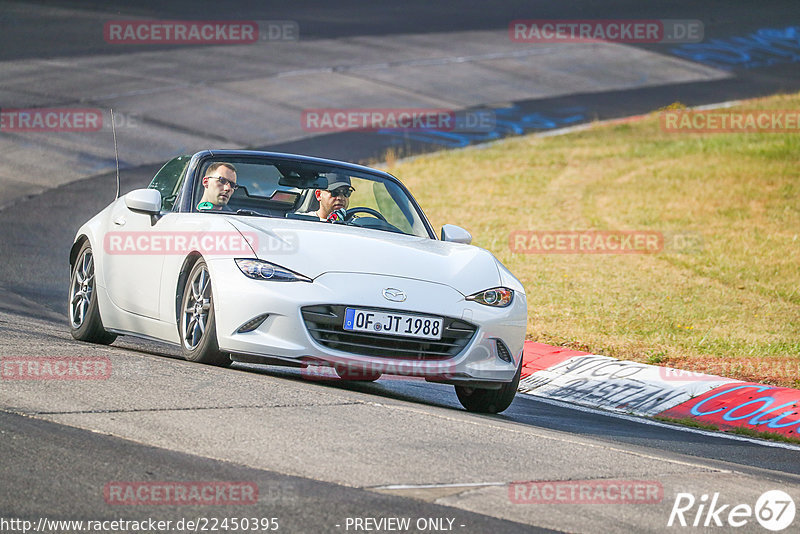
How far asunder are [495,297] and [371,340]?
2.96 ft

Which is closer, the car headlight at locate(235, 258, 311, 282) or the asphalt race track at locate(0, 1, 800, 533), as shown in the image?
the asphalt race track at locate(0, 1, 800, 533)

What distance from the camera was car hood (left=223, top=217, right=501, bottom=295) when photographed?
7090 millimetres

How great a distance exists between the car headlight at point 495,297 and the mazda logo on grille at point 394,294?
0.47 m

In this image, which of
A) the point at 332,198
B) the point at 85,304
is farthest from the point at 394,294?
the point at 85,304

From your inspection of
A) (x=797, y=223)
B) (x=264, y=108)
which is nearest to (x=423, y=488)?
(x=797, y=223)

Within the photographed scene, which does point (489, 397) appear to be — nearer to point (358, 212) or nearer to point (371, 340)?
point (371, 340)

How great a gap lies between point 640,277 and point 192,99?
Result: 43.6 feet

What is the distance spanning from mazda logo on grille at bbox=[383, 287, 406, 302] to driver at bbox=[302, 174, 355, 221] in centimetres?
148

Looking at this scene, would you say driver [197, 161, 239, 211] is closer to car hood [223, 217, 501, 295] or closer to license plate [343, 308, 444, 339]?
car hood [223, 217, 501, 295]

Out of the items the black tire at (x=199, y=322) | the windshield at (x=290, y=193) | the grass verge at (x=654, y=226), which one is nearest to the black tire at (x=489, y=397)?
the windshield at (x=290, y=193)

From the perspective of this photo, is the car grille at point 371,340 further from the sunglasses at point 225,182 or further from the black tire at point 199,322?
the sunglasses at point 225,182

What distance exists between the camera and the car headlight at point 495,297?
24.0ft

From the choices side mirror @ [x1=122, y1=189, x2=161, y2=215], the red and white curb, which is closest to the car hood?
side mirror @ [x1=122, y1=189, x2=161, y2=215]

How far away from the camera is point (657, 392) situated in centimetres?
961
